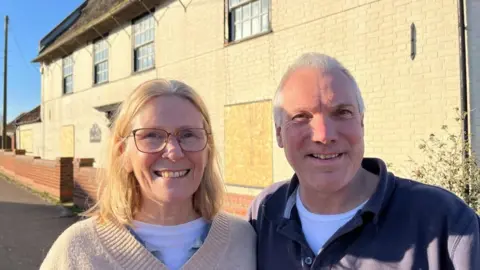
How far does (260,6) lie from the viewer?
8578 mm

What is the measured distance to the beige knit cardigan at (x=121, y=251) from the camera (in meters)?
1.84

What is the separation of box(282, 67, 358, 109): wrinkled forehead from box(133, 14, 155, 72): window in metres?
10.5

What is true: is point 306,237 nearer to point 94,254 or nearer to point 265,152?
point 94,254

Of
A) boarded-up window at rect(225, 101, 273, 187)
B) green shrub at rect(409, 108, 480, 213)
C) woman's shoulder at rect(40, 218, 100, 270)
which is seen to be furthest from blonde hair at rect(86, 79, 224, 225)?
boarded-up window at rect(225, 101, 273, 187)

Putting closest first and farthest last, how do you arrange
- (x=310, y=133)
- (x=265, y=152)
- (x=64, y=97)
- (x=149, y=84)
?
(x=310, y=133), (x=149, y=84), (x=265, y=152), (x=64, y=97)

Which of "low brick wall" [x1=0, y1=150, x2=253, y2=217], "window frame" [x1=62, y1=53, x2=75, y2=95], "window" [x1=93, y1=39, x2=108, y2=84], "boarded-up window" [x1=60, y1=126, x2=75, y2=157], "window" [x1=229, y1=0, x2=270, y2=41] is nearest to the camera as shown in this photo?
"window" [x1=229, y1=0, x2=270, y2=41]

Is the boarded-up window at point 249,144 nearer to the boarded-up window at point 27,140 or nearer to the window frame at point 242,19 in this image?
the window frame at point 242,19

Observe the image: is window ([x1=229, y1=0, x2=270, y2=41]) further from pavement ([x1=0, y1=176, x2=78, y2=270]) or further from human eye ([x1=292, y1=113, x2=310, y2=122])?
human eye ([x1=292, y1=113, x2=310, y2=122])

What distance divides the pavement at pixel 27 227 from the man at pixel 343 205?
523cm

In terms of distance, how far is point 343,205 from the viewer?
1.90m

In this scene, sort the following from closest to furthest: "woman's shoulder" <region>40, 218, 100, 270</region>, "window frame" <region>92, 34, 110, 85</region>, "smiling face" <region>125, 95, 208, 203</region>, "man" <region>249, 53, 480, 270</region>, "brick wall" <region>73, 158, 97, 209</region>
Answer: "man" <region>249, 53, 480, 270</region>
"woman's shoulder" <region>40, 218, 100, 270</region>
"smiling face" <region>125, 95, 208, 203</region>
"brick wall" <region>73, 158, 97, 209</region>
"window frame" <region>92, 34, 110, 85</region>

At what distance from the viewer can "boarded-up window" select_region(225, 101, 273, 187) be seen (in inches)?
323

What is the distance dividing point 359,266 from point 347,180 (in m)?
0.36

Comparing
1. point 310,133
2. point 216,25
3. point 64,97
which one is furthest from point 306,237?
point 64,97
